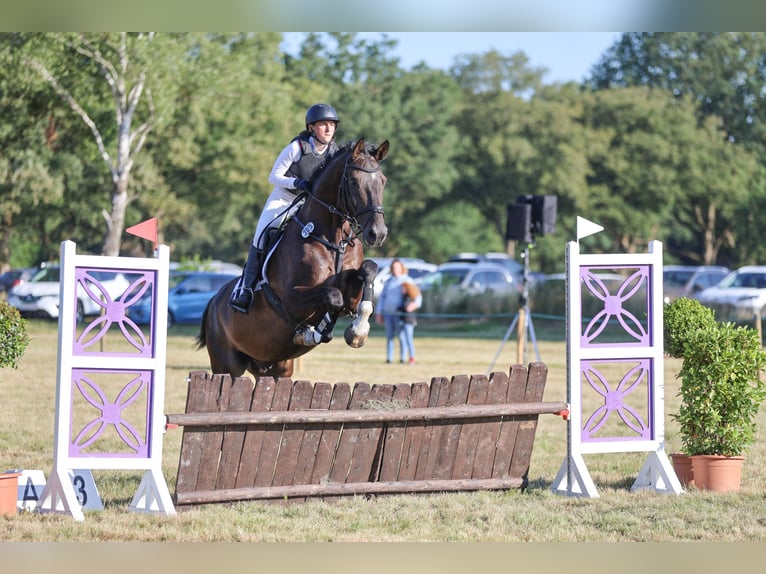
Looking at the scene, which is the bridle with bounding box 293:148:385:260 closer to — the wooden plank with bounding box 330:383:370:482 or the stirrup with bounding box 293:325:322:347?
the stirrup with bounding box 293:325:322:347

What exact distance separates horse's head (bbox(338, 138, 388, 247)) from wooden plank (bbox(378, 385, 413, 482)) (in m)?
0.94

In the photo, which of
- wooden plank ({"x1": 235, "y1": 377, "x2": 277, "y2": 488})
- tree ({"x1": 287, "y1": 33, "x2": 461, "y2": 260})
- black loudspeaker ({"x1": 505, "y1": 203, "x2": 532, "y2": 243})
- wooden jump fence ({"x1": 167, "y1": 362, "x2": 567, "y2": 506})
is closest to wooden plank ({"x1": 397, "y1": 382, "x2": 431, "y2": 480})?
wooden jump fence ({"x1": 167, "y1": 362, "x2": 567, "y2": 506})

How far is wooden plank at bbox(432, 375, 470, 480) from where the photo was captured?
21.0 feet

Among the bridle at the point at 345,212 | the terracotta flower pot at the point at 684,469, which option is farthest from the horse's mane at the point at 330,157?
the terracotta flower pot at the point at 684,469

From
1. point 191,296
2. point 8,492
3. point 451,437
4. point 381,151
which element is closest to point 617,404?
point 451,437

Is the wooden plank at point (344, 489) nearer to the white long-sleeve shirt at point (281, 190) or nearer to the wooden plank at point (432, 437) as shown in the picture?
the wooden plank at point (432, 437)

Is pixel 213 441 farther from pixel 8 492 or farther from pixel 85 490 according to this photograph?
pixel 8 492

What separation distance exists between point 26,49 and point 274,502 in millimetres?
25114

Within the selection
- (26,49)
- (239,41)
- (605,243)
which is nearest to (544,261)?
(605,243)

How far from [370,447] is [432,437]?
0.41 meters

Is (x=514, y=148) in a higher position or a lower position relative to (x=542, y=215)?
higher

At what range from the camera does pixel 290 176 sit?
705 centimetres

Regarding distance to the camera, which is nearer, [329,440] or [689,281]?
[329,440]

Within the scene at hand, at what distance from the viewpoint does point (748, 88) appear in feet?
163
